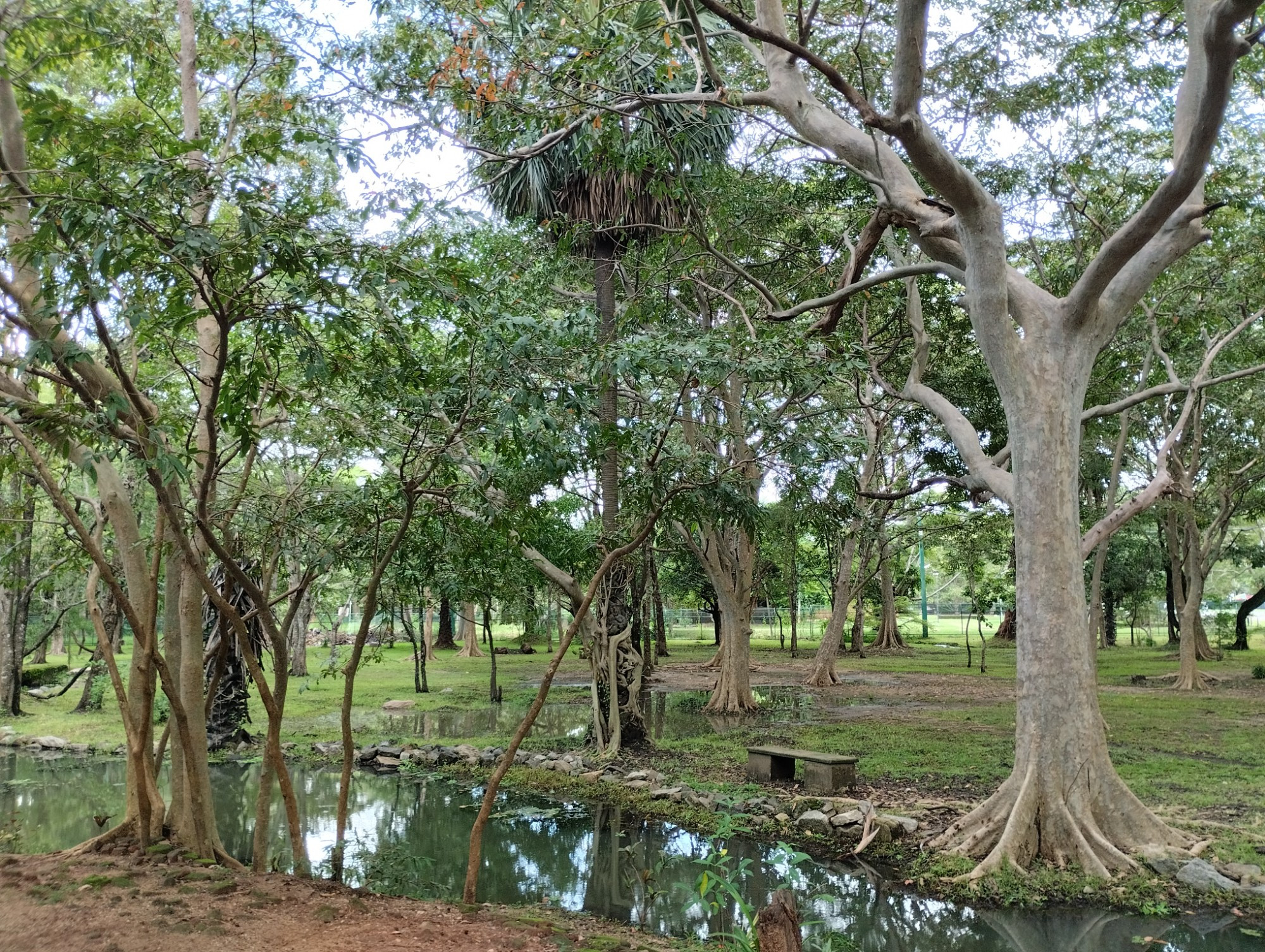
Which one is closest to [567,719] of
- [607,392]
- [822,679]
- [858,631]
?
[822,679]

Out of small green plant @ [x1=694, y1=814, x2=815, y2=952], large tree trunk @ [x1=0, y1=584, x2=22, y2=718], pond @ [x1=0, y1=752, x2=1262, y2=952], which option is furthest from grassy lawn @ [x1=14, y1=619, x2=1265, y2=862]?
small green plant @ [x1=694, y1=814, x2=815, y2=952]

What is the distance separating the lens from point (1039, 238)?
12070mm

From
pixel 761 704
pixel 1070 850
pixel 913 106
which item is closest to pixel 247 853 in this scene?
pixel 1070 850

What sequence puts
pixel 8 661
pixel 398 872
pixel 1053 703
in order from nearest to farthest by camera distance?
pixel 1053 703 < pixel 398 872 < pixel 8 661

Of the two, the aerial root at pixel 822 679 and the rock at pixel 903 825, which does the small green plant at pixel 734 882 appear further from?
the aerial root at pixel 822 679

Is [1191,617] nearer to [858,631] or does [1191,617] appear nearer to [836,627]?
[836,627]

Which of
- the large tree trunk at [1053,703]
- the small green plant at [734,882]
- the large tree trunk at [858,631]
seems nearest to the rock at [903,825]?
the large tree trunk at [1053,703]

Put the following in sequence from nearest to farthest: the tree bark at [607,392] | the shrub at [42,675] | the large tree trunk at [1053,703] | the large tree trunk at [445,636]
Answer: the large tree trunk at [1053,703], the tree bark at [607,392], the shrub at [42,675], the large tree trunk at [445,636]

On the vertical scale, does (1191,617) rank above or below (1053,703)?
below

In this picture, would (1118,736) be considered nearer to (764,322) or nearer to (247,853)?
(764,322)

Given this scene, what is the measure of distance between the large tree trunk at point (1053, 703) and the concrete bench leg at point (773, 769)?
2.51 metres

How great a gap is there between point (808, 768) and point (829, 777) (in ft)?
0.99

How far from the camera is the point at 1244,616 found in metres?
26.6

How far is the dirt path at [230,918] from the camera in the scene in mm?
4109
